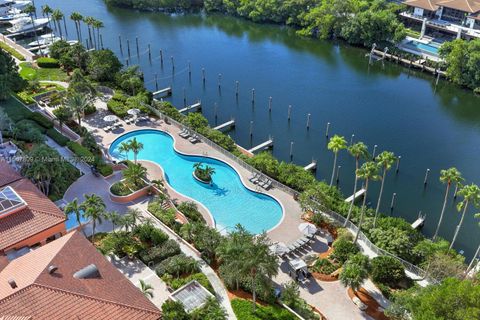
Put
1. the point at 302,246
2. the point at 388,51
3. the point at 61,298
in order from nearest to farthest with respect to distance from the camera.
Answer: the point at 61,298 < the point at 302,246 < the point at 388,51

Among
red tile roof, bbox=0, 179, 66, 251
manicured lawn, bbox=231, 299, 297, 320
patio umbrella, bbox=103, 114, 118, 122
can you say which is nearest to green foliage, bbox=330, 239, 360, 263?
manicured lawn, bbox=231, 299, 297, 320

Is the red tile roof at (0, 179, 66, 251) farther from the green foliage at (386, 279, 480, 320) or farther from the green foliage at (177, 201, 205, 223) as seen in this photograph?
the green foliage at (386, 279, 480, 320)

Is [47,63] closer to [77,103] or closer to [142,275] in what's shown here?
[77,103]

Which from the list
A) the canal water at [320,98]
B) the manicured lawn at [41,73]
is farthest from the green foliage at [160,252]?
the manicured lawn at [41,73]

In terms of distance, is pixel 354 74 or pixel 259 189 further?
pixel 354 74

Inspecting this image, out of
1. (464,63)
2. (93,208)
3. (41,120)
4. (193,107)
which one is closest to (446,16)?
(464,63)

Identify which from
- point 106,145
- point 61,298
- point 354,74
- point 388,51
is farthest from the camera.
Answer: point 388,51

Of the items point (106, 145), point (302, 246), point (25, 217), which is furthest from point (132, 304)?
point (106, 145)

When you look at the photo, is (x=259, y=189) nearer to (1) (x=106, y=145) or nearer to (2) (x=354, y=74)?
(1) (x=106, y=145)
